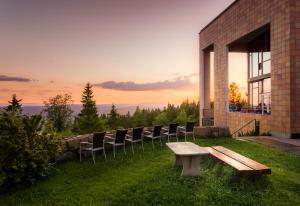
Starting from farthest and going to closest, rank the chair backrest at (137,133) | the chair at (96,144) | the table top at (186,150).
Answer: the chair backrest at (137,133) → the chair at (96,144) → the table top at (186,150)

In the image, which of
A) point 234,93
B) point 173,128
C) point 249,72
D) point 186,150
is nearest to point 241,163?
point 186,150

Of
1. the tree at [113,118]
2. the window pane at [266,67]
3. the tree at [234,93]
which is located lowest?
the tree at [113,118]

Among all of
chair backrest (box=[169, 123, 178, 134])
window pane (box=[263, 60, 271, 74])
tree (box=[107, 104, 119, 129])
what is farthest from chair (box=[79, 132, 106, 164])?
tree (box=[107, 104, 119, 129])

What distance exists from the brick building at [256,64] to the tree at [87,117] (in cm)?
2803

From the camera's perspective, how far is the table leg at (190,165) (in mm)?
6344

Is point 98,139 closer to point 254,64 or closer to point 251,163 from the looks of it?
point 251,163

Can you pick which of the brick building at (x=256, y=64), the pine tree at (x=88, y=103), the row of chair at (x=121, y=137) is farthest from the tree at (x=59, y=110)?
the row of chair at (x=121, y=137)

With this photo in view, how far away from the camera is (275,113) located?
1470 centimetres

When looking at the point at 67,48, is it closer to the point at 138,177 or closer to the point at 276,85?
the point at 276,85

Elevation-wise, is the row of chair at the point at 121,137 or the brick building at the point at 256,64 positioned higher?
the brick building at the point at 256,64

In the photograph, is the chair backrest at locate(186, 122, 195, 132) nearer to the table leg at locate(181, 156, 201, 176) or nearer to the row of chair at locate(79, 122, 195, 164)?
the row of chair at locate(79, 122, 195, 164)

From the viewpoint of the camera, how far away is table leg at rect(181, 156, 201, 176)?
20.8 ft

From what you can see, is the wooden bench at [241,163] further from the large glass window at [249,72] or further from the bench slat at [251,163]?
the large glass window at [249,72]

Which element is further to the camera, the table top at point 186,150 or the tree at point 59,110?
the tree at point 59,110
